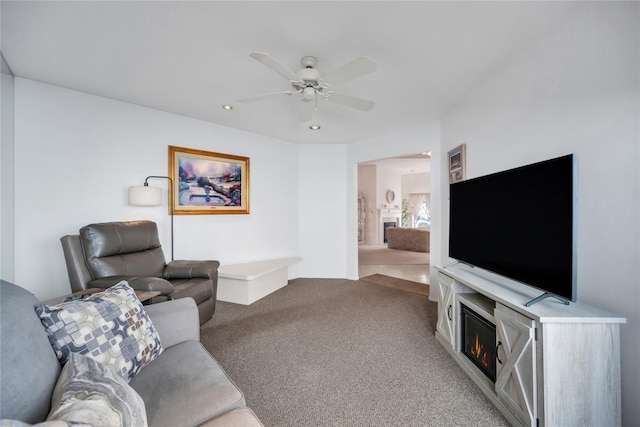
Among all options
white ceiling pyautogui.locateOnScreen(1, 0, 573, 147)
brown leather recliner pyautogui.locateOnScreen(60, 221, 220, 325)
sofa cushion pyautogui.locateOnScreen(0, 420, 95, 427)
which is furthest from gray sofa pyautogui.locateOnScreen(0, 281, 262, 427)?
white ceiling pyautogui.locateOnScreen(1, 0, 573, 147)

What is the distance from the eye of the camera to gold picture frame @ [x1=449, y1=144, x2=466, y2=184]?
2906mm

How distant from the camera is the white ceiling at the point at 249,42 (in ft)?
5.40

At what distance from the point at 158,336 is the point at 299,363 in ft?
3.71

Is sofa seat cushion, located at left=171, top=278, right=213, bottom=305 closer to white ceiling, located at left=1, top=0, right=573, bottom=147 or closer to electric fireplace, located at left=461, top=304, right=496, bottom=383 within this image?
white ceiling, located at left=1, top=0, right=573, bottom=147

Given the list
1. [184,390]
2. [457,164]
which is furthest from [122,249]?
[457,164]

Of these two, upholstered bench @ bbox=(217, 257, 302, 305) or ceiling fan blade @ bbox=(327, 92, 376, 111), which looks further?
upholstered bench @ bbox=(217, 257, 302, 305)

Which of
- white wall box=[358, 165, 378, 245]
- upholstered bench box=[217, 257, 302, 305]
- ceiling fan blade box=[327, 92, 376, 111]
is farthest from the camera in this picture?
white wall box=[358, 165, 378, 245]

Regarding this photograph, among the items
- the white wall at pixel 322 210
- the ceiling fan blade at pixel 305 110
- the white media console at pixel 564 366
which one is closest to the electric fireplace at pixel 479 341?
the white media console at pixel 564 366

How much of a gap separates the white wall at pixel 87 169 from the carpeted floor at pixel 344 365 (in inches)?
50.8

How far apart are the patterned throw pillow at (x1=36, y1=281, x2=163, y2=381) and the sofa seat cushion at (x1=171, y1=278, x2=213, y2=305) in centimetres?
111

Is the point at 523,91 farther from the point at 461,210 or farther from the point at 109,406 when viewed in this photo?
the point at 109,406

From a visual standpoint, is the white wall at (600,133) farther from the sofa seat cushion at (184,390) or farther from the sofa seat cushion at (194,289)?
the sofa seat cushion at (194,289)

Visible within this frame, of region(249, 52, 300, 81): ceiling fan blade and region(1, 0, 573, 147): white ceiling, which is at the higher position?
region(1, 0, 573, 147): white ceiling

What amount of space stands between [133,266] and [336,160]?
3523 mm
